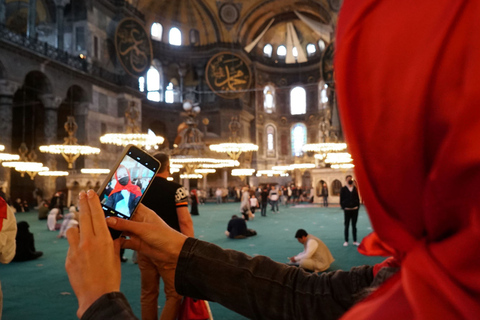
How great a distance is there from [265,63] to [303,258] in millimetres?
29610

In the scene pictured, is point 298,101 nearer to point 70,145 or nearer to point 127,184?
point 70,145

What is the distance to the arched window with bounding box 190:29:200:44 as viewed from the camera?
28.5m

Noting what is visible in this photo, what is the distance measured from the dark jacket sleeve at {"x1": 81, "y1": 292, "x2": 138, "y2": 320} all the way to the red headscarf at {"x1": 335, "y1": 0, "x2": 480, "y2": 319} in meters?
0.32

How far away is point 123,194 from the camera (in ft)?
2.91

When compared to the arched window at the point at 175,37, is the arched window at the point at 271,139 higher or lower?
lower

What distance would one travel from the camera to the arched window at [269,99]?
32975mm

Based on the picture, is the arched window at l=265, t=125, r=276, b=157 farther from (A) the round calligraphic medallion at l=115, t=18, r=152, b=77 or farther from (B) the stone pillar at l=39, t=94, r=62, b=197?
(B) the stone pillar at l=39, t=94, r=62, b=197

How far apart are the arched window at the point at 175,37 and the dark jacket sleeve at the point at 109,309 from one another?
96.4 feet

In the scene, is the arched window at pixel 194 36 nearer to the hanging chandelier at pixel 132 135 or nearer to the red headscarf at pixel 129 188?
the hanging chandelier at pixel 132 135

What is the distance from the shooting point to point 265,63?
32438 mm

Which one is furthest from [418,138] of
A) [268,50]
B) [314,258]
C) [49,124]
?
A: [268,50]

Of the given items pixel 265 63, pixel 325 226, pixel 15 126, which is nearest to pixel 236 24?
pixel 265 63

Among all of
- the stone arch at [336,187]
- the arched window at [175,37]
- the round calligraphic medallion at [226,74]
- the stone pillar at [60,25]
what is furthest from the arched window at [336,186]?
the arched window at [175,37]

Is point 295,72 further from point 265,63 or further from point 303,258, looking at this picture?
point 303,258
